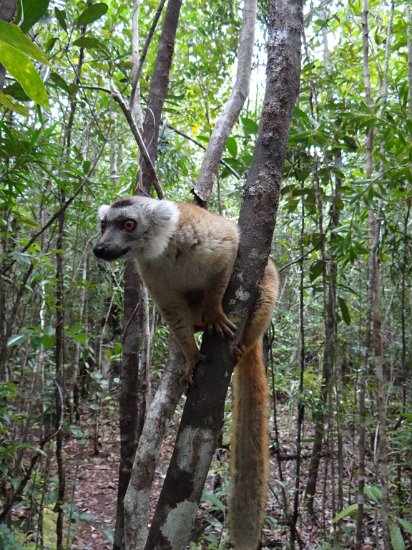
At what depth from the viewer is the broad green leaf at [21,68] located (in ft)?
2.50

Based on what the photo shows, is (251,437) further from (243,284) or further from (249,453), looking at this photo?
(243,284)

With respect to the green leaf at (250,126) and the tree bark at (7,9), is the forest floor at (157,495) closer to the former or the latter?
the green leaf at (250,126)

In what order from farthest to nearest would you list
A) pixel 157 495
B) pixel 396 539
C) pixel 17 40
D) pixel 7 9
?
1. pixel 157 495
2. pixel 396 539
3. pixel 7 9
4. pixel 17 40

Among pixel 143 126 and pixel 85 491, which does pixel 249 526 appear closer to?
pixel 143 126

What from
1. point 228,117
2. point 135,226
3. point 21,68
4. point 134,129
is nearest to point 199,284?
point 135,226

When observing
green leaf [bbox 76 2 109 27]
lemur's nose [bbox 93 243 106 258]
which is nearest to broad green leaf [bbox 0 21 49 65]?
lemur's nose [bbox 93 243 106 258]

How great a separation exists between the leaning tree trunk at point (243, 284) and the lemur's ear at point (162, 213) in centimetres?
90

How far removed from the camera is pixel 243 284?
6.80 feet

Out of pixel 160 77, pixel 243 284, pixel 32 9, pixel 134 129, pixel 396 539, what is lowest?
pixel 396 539

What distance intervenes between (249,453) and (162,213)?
1.55m

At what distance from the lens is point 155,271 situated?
301cm

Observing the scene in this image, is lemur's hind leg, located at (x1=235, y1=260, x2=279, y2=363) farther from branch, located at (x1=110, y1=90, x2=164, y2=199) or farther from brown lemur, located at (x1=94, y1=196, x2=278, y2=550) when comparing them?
branch, located at (x1=110, y1=90, x2=164, y2=199)

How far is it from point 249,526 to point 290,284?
9165 mm

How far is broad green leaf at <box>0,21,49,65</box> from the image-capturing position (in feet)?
2.42
